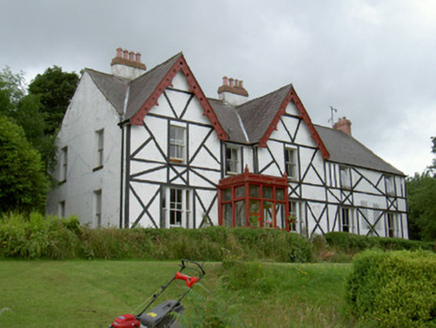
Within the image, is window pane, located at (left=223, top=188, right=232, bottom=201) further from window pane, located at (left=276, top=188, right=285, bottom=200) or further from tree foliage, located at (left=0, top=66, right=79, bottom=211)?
tree foliage, located at (left=0, top=66, right=79, bottom=211)

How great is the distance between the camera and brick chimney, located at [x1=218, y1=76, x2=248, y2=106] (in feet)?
98.5

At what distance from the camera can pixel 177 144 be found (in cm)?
2302

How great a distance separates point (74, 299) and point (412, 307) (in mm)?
6398

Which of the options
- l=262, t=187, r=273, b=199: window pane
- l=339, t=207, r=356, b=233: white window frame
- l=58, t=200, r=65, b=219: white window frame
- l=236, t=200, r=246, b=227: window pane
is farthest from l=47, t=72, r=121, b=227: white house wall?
l=339, t=207, r=356, b=233: white window frame

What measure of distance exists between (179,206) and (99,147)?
4.69 meters

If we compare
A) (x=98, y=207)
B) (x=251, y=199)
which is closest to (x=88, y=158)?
(x=98, y=207)

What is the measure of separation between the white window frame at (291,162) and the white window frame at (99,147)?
9.41 m

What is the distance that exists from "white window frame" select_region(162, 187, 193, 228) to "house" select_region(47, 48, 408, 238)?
0.14 ft

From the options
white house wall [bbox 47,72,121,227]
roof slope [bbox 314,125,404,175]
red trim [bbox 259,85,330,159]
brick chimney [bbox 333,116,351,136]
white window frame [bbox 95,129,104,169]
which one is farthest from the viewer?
brick chimney [bbox 333,116,351,136]

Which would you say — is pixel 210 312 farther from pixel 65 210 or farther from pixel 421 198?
pixel 421 198

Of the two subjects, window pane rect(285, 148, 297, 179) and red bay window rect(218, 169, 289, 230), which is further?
window pane rect(285, 148, 297, 179)

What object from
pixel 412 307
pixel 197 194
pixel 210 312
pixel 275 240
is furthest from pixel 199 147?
pixel 210 312

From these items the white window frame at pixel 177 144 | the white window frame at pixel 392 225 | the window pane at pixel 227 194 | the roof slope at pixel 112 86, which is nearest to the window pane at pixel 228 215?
the window pane at pixel 227 194

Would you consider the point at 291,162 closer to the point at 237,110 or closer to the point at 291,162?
the point at 291,162
